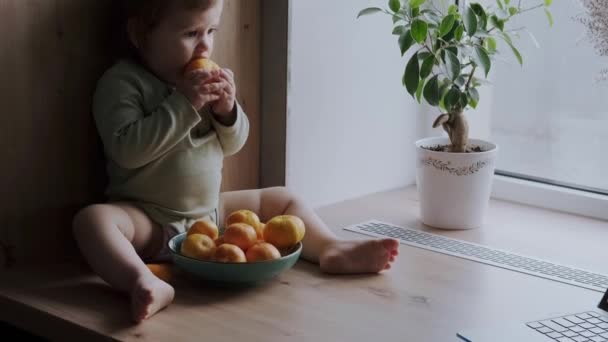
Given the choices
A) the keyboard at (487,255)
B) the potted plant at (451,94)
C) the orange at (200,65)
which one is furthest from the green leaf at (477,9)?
the orange at (200,65)

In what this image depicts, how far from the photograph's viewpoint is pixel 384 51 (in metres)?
1.81

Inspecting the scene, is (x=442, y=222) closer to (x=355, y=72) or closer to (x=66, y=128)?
(x=355, y=72)

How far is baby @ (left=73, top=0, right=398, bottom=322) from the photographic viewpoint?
47.5 inches

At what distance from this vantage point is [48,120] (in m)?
1.25

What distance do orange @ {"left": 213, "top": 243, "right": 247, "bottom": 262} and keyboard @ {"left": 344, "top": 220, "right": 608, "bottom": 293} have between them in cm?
41

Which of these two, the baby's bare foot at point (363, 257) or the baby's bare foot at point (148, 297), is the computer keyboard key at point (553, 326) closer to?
the baby's bare foot at point (363, 257)

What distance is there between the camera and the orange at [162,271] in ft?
4.08

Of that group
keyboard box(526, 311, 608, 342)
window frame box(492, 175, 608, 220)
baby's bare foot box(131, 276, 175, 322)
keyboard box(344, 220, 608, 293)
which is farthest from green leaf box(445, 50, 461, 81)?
baby's bare foot box(131, 276, 175, 322)

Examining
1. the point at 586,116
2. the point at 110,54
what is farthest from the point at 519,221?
the point at 110,54

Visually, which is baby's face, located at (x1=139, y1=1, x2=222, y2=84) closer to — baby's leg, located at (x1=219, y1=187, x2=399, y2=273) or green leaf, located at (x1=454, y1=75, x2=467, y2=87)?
baby's leg, located at (x1=219, y1=187, x2=399, y2=273)

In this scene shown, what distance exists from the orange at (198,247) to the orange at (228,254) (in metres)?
0.02

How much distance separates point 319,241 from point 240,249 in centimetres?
19

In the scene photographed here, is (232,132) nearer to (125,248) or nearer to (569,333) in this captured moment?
(125,248)

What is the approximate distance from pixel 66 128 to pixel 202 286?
1.09 ft
